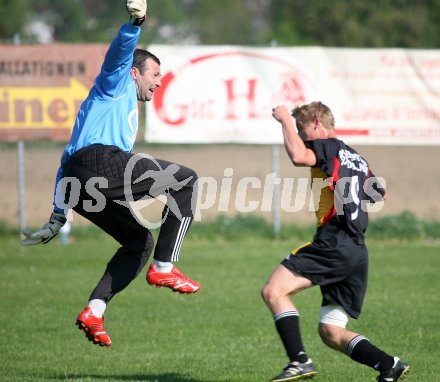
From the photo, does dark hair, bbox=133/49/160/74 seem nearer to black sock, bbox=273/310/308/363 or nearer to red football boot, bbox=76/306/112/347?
red football boot, bbox=76/306/112/347

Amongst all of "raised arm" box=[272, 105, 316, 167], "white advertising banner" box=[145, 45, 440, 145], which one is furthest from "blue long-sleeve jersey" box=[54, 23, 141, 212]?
"white advertising banner" box=[145, 45, 440, 145]

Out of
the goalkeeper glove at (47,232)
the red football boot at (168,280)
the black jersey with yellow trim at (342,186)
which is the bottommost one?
the red football boot at (168,280)

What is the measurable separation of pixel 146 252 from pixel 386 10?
32707mm

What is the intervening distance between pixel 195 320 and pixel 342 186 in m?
3.75

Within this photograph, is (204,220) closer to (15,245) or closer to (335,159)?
(15,245)

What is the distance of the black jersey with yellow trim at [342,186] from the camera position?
5992 millimetres

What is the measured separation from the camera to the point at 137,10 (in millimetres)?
5789

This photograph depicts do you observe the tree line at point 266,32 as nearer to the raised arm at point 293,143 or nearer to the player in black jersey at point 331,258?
the player in black jersey at point 331,258

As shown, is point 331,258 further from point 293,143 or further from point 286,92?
point 286,92

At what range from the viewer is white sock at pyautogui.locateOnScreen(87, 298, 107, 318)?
6434mm

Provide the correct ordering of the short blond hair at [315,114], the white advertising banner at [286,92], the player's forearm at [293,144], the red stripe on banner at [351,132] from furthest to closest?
the red stripe on banner at [351,132] < the white advertising banner at [286,92] < the short blond hair at [315,114] < the player's forearm at [293,144]

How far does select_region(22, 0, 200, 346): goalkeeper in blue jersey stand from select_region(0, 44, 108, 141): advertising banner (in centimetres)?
784

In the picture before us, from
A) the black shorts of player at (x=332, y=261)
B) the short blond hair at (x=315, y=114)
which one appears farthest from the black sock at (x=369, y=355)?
the short blond hair at (x=315, y=114)

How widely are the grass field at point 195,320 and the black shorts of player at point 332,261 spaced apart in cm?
105
